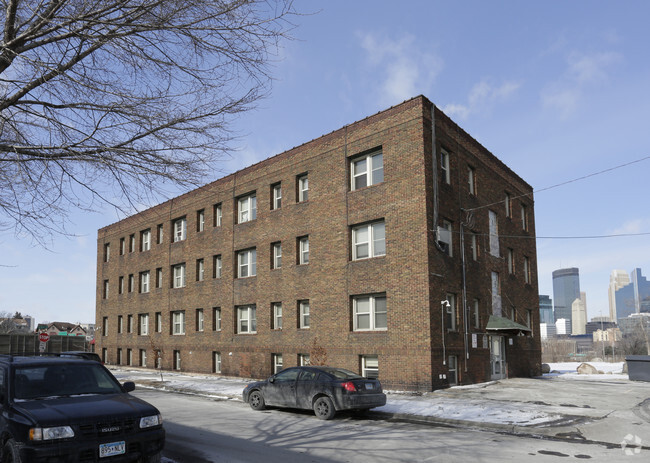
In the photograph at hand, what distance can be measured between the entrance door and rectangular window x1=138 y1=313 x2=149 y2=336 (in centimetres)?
2336

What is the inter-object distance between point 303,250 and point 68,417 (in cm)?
1906

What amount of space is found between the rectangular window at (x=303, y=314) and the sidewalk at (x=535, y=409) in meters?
4.15

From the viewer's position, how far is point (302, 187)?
26.1m

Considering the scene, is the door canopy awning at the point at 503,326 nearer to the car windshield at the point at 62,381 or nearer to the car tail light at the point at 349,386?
the car tail light at the point at 349,386

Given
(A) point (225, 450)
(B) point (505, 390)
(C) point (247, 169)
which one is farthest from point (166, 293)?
(A) point (225, 450)

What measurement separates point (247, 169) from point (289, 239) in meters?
5.75

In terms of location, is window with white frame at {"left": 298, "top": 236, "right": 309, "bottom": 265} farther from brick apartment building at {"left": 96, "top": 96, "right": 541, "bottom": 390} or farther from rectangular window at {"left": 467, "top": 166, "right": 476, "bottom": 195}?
rectangular window at {"left": 467, "top": 166, "right": 476, "bottom": 195}

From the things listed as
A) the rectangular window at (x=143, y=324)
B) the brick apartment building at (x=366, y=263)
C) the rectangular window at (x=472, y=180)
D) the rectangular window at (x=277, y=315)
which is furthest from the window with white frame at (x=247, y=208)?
the rectangular window at (x=143, y=324)

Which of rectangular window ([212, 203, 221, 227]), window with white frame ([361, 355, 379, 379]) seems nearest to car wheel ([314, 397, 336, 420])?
window with white frame ([361, 355, 379, 379])

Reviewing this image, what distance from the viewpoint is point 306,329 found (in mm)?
24328

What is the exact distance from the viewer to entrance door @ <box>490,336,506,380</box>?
25125 mm

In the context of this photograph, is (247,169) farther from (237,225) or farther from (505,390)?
(505,390)

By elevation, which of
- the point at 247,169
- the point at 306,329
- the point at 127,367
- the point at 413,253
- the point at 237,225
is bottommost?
the point at 127,367

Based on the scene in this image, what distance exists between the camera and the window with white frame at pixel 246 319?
2800 cm
